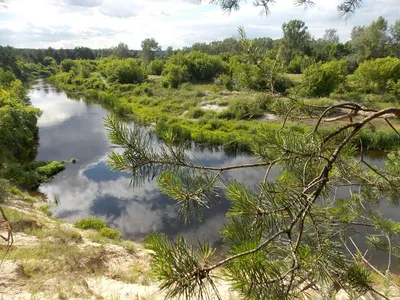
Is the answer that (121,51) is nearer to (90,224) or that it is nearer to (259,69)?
(90,224)

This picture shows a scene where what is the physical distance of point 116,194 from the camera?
11766 millimetres

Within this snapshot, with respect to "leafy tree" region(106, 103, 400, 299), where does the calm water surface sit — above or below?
below

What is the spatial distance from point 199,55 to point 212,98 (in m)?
18.2

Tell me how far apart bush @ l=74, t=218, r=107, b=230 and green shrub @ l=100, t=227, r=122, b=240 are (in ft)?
1.17

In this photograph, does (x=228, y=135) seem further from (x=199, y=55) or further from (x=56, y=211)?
(x=199, y=55)

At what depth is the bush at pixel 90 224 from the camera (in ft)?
31.0

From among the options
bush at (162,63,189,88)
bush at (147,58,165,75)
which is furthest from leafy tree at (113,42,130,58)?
bush at (162,63,189,88)

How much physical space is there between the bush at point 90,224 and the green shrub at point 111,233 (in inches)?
14.1

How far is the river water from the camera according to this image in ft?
31.0

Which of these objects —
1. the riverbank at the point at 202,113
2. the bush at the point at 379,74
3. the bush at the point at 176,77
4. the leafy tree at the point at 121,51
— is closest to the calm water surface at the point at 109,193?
the riverbank at the point at 202,113

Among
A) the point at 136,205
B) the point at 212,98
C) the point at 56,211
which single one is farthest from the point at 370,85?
the point at 56,211

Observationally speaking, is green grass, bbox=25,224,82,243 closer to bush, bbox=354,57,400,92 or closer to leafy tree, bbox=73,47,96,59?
bush, bbox=354,57,400,92

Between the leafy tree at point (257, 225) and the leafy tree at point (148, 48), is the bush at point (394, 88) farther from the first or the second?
the leafy tree at point (148, 48)

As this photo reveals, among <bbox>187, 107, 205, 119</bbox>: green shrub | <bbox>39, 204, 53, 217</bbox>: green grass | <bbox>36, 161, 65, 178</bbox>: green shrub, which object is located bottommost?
<bbox>39, 204, 53, 217</bbox>: green grass
